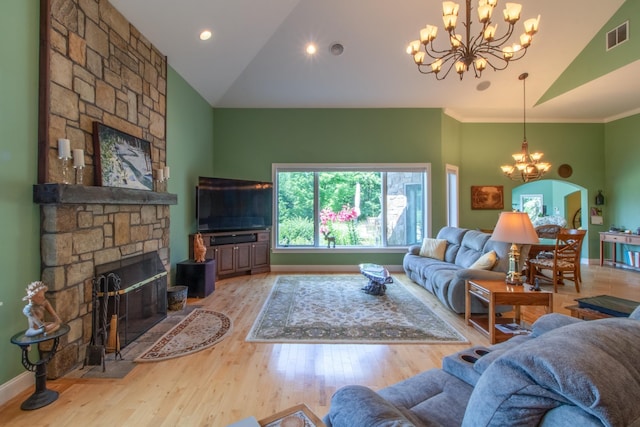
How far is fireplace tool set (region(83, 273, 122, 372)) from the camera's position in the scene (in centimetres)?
264

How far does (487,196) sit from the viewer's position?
7168 mm

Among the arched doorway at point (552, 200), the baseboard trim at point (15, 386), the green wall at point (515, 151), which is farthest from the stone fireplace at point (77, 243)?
the arched doorway at point (552, 200)

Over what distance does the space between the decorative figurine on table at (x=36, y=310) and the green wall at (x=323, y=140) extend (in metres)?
4.56

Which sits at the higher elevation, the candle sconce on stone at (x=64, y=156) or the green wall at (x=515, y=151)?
the green wall at (x=515, y=151)

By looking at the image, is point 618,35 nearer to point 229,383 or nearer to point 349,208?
point 349,208

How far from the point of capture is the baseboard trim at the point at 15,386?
215 centimetres

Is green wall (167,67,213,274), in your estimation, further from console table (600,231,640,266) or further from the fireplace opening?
console table (600,231,640,266)

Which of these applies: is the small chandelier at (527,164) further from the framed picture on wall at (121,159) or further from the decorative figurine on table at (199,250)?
the framed picture on wall at (121,159)

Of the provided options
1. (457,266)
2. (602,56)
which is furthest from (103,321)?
(602,56)

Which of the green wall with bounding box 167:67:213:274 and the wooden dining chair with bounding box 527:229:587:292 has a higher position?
the green wall with bounding box 167:67:213:274

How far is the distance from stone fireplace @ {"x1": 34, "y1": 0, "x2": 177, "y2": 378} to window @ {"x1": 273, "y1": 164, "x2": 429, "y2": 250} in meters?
3.26

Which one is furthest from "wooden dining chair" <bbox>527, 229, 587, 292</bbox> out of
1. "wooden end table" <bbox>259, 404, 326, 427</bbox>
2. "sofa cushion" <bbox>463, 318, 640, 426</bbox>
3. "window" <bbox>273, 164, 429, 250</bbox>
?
"wooden end table" <bbox>259, 404, 326, 427</bbox>

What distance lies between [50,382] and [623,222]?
1032cm

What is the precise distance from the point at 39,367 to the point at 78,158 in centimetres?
164
